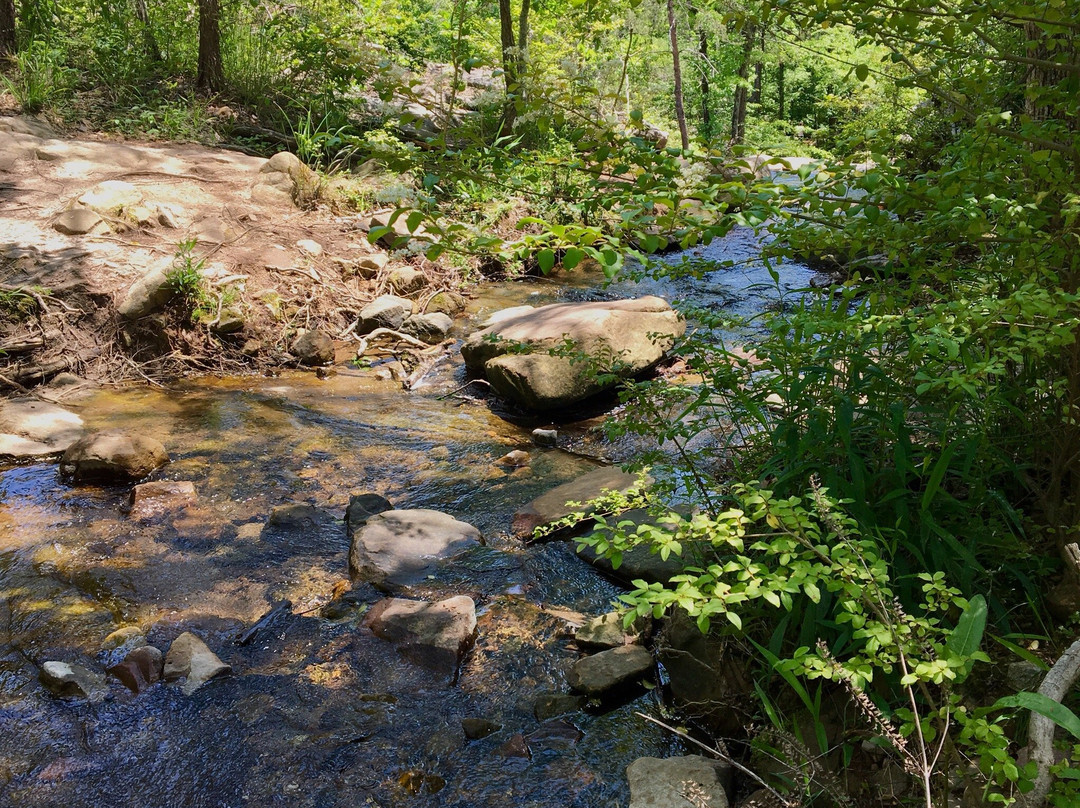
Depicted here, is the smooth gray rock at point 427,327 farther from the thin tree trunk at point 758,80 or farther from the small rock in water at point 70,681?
the thin tree trunk at point 758,80

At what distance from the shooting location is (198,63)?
11.7m

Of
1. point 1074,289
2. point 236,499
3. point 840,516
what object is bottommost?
point 236,499

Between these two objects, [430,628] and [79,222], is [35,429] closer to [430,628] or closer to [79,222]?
[79,222]

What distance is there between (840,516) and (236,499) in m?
3.87

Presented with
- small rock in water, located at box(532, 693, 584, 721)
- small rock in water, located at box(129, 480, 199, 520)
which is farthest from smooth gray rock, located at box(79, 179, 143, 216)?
small rock in water, located at box(532, 693, 584, 721)

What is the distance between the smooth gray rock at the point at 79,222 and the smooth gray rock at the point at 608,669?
6634mm

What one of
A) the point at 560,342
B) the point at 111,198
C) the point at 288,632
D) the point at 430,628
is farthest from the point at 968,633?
the point at 111,198

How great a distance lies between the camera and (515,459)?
5.29 meters

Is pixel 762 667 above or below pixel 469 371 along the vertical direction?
above

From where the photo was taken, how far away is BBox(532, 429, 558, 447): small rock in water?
18.4ft

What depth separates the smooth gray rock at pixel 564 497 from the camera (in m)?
4.39

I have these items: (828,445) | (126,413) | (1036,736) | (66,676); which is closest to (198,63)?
(126,413)

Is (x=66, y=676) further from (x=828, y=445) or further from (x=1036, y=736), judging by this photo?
(x=1036, y=736)

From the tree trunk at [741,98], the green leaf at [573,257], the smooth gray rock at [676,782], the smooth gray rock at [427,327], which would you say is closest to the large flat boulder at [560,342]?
the smooth gray rock at [427,327]
